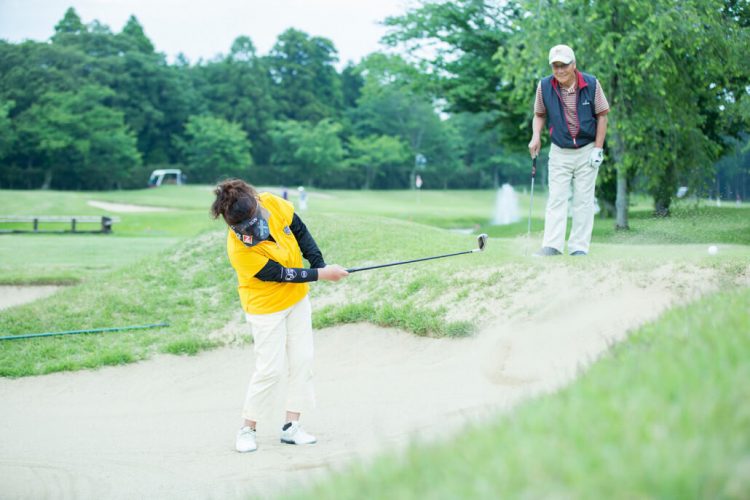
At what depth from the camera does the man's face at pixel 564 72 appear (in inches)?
356


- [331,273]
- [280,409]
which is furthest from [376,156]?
[331,273]

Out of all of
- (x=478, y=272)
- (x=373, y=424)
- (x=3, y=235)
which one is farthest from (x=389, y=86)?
(x=373, y=424)

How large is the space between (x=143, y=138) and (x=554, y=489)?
78.2m

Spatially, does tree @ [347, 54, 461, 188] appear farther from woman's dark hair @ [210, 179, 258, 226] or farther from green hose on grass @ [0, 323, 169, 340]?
woman's dark hair @ [210, 179, 258, 226]

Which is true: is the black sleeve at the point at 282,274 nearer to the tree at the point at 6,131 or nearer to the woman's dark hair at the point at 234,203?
the woman's dark hair at the point at 234,203

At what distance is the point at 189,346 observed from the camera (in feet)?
34.2

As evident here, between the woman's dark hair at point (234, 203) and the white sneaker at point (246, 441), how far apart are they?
6.05 feet

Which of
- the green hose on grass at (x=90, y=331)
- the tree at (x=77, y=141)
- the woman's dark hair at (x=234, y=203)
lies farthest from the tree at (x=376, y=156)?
the woman's dark hair at (x=234, y=203)

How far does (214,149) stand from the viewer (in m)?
71.6

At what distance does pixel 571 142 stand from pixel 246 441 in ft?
17.6

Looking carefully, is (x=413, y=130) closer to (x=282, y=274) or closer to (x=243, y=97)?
(x=243, y=97)

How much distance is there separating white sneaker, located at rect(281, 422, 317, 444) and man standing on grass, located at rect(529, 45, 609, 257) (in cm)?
444

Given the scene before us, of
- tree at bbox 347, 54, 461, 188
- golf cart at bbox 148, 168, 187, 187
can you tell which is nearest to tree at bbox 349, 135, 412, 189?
tree at bbox 347, 54, 461, 188

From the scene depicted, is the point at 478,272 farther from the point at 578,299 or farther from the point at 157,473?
the point at 157,473
